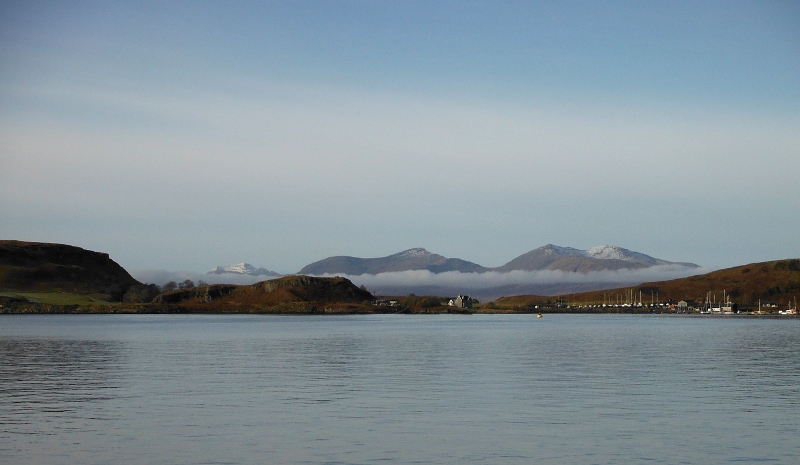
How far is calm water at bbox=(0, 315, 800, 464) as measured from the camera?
2616cm

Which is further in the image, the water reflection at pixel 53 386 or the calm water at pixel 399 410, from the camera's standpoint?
the water reflection at pixel 53 386

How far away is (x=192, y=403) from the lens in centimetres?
3728

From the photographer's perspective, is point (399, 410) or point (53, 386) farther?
point (53, 386)

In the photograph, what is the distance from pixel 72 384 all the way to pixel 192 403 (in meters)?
11.2

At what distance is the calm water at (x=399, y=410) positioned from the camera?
85.8ft

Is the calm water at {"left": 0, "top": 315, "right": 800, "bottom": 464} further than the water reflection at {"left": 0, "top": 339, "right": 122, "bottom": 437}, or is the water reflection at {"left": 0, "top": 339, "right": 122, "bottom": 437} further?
the water reflection at {"left": 0, "top": 339, "right": 122, "bottom": 437}

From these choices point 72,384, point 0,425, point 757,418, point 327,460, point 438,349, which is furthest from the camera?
point 438,349

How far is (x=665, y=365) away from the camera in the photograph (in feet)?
188

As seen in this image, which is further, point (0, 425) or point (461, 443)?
point (0, 425)

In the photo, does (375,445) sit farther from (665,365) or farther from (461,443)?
(665,365)

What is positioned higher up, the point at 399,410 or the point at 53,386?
the point at 399,410

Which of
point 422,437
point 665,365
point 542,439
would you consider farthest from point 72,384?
point 665,365

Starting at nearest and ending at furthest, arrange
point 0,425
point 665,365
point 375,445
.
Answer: point 375,445 → point 0,425 → point 665,365

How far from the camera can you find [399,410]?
3494 centimetres
